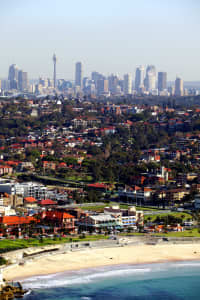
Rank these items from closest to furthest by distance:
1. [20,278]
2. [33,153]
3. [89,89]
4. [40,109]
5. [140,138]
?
[20,278]
[33,153]
[140,138]
[40,109]
[89,89]

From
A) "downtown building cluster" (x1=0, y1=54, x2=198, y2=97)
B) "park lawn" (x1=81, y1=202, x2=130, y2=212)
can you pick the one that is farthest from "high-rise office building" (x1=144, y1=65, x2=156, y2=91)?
"park lawn" (x1=81, y1=202, x2=130, y2=212)

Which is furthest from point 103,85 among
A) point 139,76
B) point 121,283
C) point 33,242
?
point 121,283

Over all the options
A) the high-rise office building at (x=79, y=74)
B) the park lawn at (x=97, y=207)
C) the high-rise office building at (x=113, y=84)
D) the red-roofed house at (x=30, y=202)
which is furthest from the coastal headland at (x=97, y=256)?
the high-rise office building at (x=79, y=74)

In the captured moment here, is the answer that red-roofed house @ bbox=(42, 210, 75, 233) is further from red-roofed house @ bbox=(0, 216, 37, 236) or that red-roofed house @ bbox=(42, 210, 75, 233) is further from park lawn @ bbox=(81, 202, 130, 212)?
park lawn @ bbox=(81, 202, 130, 212)

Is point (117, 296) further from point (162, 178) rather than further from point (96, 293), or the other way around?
point (162, 178)

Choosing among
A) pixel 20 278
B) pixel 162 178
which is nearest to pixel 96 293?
pixel 20 278

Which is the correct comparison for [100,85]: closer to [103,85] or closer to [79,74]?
[103,85]
